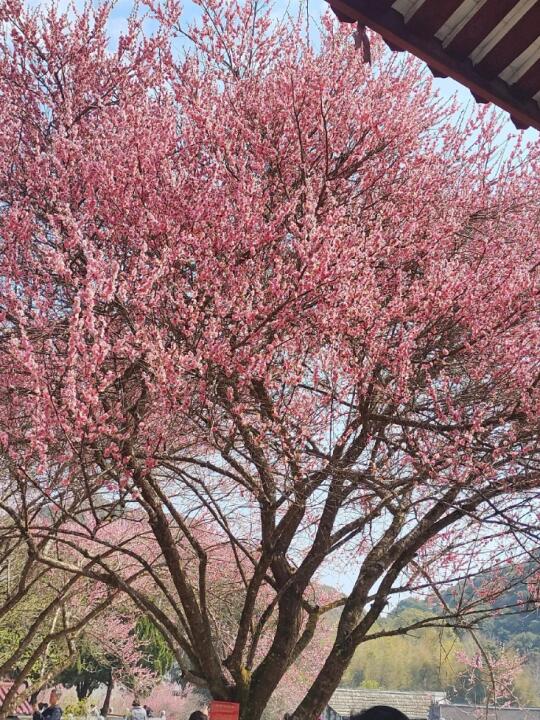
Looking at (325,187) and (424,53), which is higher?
(325,187)

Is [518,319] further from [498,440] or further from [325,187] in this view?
[325,187]

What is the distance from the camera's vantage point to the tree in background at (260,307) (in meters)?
5.64

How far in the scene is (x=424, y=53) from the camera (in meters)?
2.62

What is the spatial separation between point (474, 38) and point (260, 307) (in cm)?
306

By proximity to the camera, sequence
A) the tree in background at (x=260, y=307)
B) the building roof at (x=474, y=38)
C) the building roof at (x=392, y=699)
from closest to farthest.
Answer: the building roof at (x=474, y=38), the tree in background at (x=260, y=307), the building roof at (x=392, y=699)

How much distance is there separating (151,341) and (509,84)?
314 centimetres

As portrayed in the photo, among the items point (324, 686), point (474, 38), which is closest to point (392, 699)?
point (324, 686)

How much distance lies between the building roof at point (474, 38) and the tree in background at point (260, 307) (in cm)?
264

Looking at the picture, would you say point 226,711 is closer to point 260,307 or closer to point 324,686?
point 324,686

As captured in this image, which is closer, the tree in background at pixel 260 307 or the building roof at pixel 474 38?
the building roof at pixel 474 38

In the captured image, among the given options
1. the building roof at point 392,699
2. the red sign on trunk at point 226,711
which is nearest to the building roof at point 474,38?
the red sign on trunk at point 226,711

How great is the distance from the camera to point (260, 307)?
5543 mm

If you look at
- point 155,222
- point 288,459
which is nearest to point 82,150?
point 155,222

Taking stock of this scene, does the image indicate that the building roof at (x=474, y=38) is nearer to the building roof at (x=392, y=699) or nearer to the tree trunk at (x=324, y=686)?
the tree trunk at (x=324, y=686)
